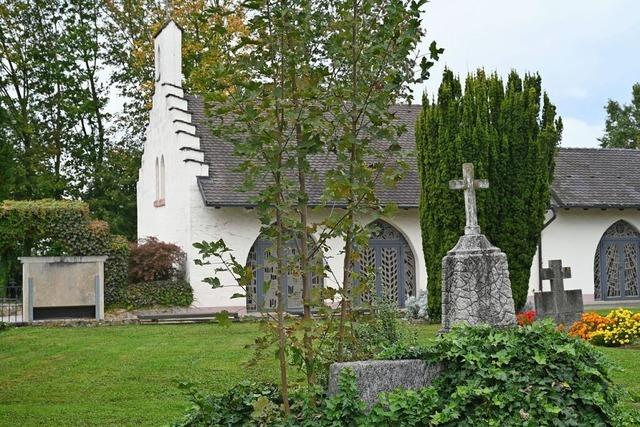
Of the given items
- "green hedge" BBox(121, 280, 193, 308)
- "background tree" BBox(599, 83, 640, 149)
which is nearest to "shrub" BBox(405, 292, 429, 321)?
"green hedge" BBox(121, 280, 193, 308)

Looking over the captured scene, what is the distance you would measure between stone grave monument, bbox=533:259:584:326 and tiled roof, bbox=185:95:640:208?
652 centimetres

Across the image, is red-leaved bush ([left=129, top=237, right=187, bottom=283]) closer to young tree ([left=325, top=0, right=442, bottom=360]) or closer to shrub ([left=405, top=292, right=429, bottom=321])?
shrub ([left=405, top=292, right=429, bottom=321])

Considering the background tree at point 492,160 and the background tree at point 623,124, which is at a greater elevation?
the background tree at point 623,124

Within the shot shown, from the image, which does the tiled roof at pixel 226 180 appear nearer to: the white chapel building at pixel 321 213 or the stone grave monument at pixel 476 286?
the white chapel building at pixel 321 213

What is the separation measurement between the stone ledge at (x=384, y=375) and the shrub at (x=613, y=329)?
878cm

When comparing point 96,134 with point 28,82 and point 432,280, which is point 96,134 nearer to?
point 28,82

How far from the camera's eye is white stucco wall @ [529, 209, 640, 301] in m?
26.1

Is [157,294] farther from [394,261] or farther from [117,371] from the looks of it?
[117,371]

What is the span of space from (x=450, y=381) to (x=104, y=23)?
109 ft

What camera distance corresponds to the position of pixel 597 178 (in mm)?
27766

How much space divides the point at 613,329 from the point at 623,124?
4096 cm

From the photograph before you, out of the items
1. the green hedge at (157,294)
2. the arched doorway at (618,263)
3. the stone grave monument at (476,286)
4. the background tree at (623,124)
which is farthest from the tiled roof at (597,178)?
the background tree at (623,124)

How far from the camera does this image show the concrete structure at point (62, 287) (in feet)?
68.2

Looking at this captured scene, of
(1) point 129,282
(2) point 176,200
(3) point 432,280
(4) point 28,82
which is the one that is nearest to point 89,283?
(1) point 129,282
